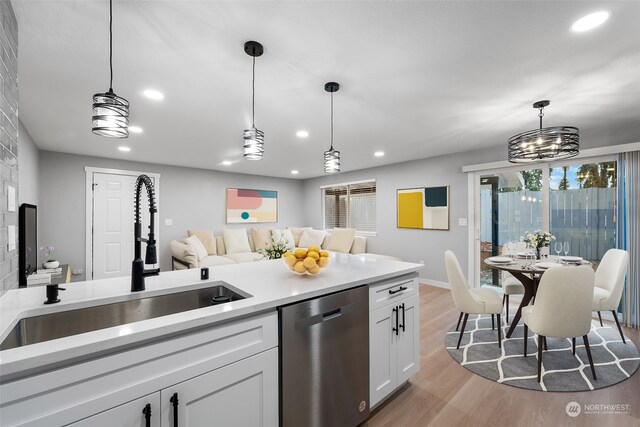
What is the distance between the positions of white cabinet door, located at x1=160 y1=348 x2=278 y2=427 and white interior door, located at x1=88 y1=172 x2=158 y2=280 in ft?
15.7

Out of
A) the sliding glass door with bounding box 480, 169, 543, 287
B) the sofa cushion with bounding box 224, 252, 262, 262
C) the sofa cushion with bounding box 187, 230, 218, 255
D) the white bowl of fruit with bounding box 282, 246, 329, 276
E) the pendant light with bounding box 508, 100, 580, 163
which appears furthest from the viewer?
the sofa cushion with bounding box 187, 230, 218, 255

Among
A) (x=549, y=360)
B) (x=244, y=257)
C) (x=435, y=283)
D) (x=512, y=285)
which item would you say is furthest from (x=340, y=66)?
(x=244, y=257)

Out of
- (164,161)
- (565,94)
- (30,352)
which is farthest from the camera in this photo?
(164,161)

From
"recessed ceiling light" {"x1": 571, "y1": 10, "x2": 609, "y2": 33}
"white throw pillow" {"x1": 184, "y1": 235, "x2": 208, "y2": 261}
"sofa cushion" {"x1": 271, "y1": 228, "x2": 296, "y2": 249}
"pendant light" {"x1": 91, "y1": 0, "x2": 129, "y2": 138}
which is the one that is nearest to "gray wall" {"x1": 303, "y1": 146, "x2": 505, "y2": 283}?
"sofa cushion" {"x1": 271, "y1": 228, "x2": 296, "y2": 249}

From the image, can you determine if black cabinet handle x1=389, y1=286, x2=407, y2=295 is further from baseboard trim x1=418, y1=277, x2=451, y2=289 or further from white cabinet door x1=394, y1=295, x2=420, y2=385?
baseboard trim x1=418, y1=277, x2=451, y2=289

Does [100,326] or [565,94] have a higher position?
[565,94]

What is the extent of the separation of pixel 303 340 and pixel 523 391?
6.07 feet

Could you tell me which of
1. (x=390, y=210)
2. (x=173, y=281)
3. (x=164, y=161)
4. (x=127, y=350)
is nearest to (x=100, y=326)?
(x=173, y=281)

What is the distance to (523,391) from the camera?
2045mm

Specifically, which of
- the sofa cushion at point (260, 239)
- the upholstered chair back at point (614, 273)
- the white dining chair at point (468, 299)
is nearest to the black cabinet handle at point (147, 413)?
the white dining chair at point (468, 299)

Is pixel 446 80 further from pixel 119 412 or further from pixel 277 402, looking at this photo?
pixel 119 412

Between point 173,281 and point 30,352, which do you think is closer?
point 30,352

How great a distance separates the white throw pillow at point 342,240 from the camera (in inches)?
239

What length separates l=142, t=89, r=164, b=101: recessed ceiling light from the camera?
2.34m
